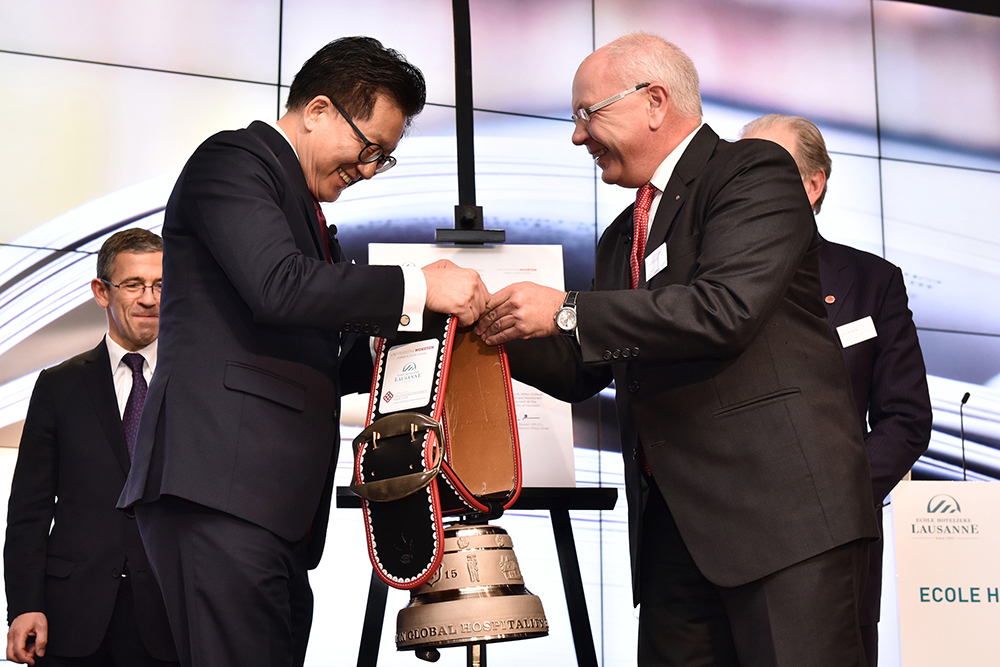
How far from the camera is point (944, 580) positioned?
3172 mm

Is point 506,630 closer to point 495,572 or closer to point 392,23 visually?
point 495,572

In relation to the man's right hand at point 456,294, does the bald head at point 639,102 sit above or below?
above

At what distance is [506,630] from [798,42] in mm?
4759

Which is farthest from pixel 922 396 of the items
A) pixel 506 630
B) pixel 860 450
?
pixel 506 630

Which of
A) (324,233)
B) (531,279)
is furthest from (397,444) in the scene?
(531,279)

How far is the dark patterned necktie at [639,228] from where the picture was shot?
2.16 metres

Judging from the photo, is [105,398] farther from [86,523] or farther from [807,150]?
[807,150]

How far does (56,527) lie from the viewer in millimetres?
2752

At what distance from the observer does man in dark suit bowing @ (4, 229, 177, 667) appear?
8.56 feet

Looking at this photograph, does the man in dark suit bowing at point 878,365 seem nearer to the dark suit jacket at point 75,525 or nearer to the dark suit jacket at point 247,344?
the dark suit jacket at point 247,344

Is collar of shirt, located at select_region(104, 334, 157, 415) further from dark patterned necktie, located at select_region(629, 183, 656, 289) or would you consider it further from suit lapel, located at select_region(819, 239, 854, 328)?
suit lapel, located at select_region(819, 239, 854, 328)

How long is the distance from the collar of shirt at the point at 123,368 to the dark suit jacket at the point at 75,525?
6cm

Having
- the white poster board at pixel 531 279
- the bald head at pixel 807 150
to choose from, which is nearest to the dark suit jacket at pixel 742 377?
the bald head at pixel 807 150

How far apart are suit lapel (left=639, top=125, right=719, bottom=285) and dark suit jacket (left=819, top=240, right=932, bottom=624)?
101 centimetres
